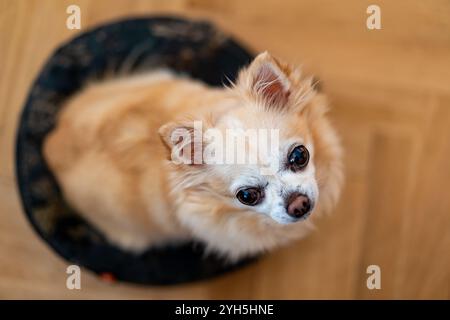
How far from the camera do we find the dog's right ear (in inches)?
39.0

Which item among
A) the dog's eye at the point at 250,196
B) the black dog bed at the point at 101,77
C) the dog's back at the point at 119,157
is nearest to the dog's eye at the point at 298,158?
the dog's eye at the point at 250,196

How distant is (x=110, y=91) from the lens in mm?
1527

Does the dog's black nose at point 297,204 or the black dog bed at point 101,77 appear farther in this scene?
the black dog bed at point 101,77

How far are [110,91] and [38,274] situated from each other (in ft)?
2.40

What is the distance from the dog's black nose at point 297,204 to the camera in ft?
3.52

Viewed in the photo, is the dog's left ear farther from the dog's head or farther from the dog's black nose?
the dog's black nose

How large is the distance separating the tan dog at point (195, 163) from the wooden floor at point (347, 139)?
0.89ft

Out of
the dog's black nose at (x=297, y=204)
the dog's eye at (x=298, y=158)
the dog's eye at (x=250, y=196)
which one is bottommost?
the dog's black nose at (x=297, y=204)

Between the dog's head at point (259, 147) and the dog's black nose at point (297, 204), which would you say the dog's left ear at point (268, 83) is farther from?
the dog's black nose at point (297, 204)

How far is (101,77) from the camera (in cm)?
169

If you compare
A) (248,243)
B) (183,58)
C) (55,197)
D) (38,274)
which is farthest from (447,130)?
(38,274)

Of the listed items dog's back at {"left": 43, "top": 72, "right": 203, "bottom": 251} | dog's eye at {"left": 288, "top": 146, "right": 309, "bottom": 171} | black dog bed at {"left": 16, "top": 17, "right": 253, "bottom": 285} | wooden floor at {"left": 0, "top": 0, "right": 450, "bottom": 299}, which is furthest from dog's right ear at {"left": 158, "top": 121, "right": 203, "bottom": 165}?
wooden floor at {"left": 0, "top": 0, "right": 450, "bottom": 299}

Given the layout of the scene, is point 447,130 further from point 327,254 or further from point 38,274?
point 38,274

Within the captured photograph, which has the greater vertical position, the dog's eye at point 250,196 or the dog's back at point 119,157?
the dog's back at point 119,157
